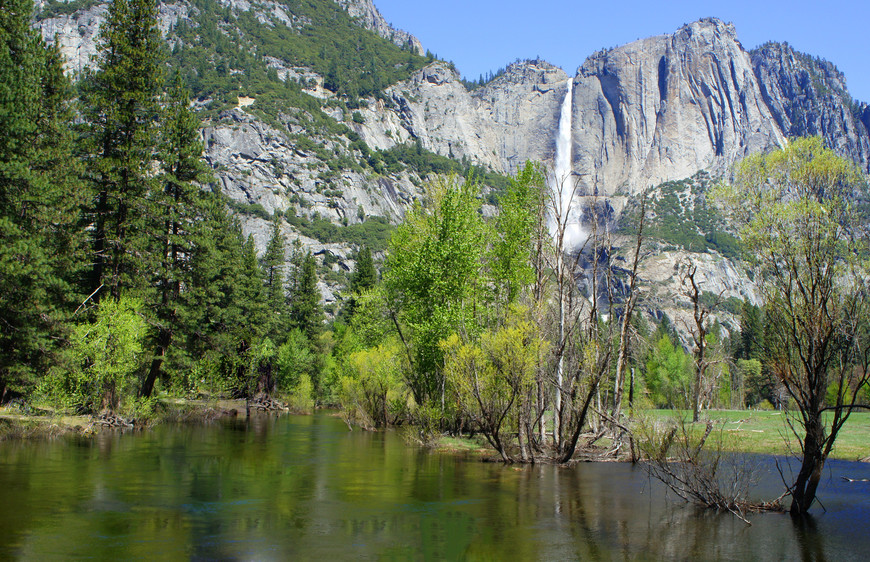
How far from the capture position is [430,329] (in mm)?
29500

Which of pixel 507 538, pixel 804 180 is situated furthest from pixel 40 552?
pixel 804 180

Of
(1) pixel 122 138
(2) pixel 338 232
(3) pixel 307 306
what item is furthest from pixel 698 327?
(2) pixel 338 232

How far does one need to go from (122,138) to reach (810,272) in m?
37.1

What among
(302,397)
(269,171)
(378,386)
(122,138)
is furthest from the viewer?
(269,171)

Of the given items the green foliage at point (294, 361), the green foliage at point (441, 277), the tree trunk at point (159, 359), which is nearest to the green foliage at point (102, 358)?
the tree trunk at point (159, 359)

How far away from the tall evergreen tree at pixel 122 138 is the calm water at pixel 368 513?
13267mm

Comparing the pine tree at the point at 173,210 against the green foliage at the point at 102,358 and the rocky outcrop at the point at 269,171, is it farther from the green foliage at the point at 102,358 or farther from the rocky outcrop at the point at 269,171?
the rocky outcrop at the point at 269,171

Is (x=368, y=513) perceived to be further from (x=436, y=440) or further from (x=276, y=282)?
(x=276, y=282)

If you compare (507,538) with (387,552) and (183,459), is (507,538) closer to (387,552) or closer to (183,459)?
(387,552)

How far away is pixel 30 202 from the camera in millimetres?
28125

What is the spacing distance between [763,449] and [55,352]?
3411 cm

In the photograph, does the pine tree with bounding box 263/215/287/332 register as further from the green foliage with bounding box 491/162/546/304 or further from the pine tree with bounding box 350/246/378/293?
the green foliage with bounding box 491/162/546/304

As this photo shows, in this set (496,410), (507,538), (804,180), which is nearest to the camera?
(507,538)

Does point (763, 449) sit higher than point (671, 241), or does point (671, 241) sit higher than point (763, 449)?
point (671, 241)
